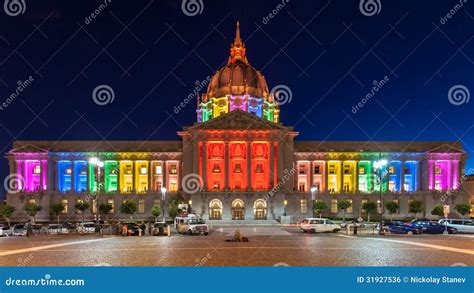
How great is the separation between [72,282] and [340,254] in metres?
16.2

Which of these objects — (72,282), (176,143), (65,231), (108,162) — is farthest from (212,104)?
(72,282)

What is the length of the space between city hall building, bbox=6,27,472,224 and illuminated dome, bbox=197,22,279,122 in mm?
12122

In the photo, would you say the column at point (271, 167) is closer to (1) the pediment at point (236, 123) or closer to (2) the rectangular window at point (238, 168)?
(1) the pediment at point (236, 123)

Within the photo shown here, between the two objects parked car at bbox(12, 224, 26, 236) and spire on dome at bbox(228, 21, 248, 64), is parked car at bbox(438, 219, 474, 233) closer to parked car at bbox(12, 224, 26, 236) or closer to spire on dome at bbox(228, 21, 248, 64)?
parked car at bbox(12, 224, 26, 236)

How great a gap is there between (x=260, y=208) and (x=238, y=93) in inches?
1257

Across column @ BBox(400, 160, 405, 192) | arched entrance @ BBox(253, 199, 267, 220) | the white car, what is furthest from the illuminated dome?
the white car

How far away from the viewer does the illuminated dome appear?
122 m

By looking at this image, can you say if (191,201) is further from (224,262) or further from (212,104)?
(224,262)

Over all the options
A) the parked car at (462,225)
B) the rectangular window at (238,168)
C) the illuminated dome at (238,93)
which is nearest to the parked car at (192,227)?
the parked car at (462,225)

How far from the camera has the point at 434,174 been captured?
369ft

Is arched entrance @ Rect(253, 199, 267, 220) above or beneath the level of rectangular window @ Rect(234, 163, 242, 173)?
beneath

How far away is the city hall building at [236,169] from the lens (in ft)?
346

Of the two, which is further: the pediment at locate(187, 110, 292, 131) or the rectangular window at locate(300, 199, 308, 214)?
the rectangular window at locate(300, 199, 308, 214)

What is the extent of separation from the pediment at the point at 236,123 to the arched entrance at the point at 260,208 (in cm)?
1433
